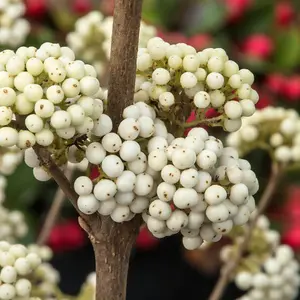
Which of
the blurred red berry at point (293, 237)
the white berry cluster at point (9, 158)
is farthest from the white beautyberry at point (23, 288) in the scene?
→ the blurred red berry at point (293, 237)

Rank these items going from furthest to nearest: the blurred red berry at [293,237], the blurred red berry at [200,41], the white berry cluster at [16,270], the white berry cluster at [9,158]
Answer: the blurred red berry at [200,41] < the blurred red berry at [293,237] < the white berry cluster at [9,158] < the white berry cluster at [16,270]

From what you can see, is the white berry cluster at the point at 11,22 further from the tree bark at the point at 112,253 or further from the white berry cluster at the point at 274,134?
the tree bark at the point at 112,253

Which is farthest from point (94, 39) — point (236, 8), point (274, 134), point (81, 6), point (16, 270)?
point (236, 8)

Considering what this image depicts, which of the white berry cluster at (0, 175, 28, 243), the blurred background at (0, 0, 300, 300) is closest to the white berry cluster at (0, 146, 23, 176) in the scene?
the white berry cluster at (0, 175, 28, 243)

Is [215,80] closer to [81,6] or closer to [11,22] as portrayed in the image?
[11,22]

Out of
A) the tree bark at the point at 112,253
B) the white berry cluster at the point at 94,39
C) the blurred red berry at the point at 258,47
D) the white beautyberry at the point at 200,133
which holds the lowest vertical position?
A: the tree bark at the point at 112,253

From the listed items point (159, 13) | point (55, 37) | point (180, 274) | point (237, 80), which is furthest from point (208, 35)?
point (237, 80)

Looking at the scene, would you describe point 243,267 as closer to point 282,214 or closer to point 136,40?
point 136,40
